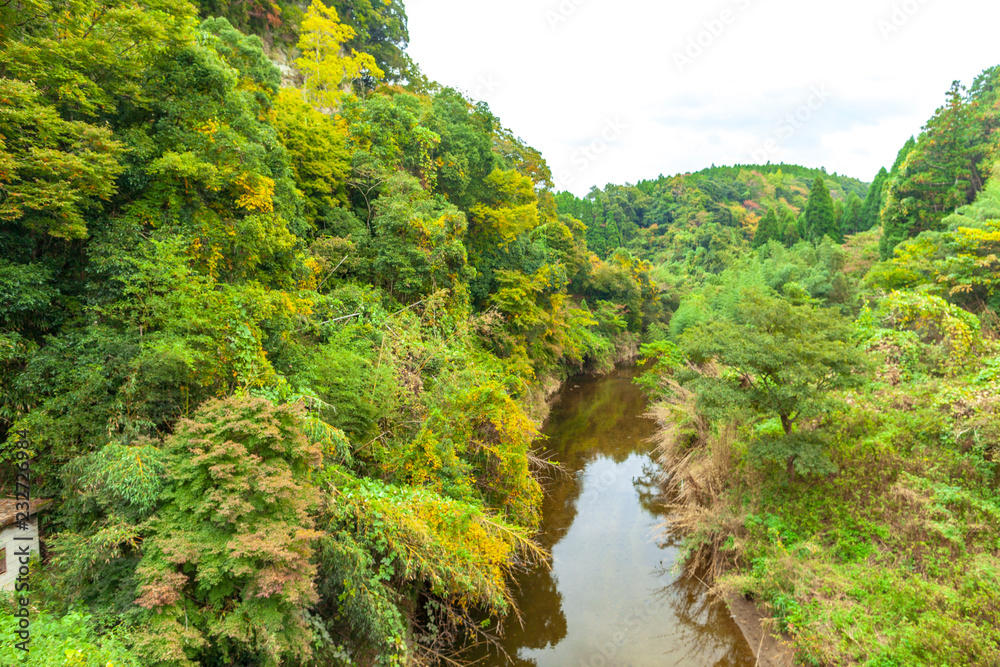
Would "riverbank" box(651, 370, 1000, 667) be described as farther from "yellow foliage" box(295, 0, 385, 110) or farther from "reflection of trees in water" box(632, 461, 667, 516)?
"yellow foliage" box(295, 0, 385, 110)

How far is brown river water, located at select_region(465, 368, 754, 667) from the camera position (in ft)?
27.9

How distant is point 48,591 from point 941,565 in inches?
495

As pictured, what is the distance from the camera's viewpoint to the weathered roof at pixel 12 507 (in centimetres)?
529

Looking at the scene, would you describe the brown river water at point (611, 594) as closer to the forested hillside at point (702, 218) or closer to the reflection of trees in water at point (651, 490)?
the reflection of trees in water at point (651, 490)

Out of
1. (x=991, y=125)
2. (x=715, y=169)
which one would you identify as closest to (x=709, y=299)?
(x=991, y=125)

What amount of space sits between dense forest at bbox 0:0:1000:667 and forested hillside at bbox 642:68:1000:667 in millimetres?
58

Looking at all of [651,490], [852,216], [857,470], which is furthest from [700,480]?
[852,216]

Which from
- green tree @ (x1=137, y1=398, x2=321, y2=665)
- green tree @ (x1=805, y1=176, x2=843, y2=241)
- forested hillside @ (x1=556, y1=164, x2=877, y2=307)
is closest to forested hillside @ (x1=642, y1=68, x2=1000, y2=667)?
green tree @ (x1=137, y1=398, x2=321, y2=665)

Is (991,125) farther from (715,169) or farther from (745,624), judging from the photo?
(715,169)

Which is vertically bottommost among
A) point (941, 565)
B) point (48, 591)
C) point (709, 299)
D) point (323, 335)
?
point (48, 591)

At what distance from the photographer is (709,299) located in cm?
3144

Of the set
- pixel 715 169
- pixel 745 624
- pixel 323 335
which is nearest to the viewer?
pixel 745 624

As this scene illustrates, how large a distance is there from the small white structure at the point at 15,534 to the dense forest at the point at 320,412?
0.18m

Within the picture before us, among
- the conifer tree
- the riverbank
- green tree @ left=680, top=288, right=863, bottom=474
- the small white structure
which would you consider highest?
the conifer tree
